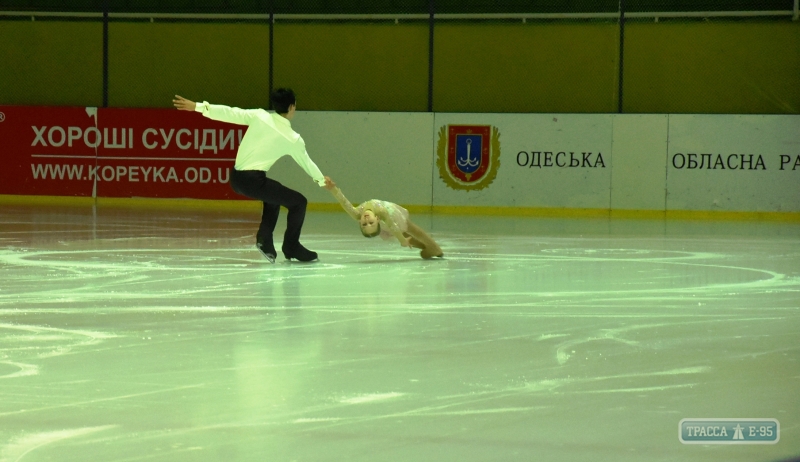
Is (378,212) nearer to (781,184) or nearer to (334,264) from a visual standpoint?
(334,264)

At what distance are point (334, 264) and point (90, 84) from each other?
42.9 feet

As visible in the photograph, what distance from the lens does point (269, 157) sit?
320 inches

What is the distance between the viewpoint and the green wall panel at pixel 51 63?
1983 cm

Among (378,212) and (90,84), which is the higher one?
(90,84)

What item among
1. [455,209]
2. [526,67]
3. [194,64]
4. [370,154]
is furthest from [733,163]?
[194,64]

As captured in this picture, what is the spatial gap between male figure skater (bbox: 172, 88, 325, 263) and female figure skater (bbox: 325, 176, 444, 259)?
361mm

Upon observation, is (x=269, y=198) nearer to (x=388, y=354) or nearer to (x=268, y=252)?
(x=268, y=252)

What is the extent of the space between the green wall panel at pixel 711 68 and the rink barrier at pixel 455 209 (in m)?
4.76

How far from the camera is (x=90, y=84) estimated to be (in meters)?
20.0

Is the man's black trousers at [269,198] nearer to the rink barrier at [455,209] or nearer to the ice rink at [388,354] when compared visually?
the ice rink at [388,354]

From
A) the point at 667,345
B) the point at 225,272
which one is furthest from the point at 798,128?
the point at 667,345

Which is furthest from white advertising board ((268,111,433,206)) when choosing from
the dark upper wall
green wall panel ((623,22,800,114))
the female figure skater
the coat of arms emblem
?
the female figure skater

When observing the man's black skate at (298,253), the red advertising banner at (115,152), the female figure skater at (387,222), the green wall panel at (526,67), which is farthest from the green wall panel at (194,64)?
the man's black skate at (298,253)

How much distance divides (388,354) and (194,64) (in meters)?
16.1
